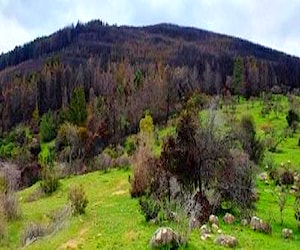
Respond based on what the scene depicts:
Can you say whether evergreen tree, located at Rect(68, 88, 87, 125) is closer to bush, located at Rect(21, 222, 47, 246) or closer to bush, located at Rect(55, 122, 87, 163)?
bush, located at Rect(55, 122, 87, 163)

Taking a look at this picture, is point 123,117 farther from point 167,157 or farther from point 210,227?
point 210,227

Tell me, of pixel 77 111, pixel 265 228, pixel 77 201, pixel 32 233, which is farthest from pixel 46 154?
pixel 265 228

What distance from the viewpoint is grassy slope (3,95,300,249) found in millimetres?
24953

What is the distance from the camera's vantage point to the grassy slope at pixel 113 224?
2495cm

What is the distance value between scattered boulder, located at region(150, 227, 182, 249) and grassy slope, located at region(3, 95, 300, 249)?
2.17ft

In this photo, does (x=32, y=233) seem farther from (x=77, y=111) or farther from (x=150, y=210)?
(x=77, y=111)

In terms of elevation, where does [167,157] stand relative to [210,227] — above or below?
above

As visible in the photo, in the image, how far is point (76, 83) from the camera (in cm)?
14038

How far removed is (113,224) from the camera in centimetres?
2917

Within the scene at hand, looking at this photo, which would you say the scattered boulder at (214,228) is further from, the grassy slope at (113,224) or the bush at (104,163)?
the bush at (104,163)

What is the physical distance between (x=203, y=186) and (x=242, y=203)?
2.95m

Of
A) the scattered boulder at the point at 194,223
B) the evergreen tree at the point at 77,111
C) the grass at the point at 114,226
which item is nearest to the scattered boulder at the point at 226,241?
the grass at the point at 114,226

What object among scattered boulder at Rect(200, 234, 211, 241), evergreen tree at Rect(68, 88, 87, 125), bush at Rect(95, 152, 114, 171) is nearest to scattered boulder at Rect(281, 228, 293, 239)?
scattered boulder at Rect(200, 234, 211, 241)

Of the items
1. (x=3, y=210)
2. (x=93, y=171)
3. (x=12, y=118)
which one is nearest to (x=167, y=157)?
(x=3, y=210)
